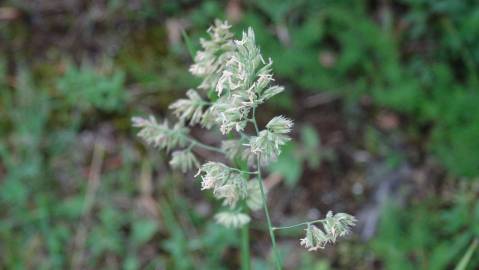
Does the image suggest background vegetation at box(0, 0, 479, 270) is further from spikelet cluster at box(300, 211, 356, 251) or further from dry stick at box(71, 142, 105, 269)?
spikelet cluster at box(300, 211, 356, 251)

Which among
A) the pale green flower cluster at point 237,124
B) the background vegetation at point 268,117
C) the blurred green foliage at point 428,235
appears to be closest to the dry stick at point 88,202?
the background vegetation at point 268,117

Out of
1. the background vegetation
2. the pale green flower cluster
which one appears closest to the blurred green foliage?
the background vegetation

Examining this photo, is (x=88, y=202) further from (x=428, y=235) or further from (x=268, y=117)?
(x=428, y=235)

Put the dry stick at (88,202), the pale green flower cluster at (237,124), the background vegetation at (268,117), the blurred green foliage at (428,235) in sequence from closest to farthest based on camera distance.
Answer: the pale green flower cluster at (237,124) < the blurred green foliage at (428,235) < the background vegetation at (268,117) < the dry stick at (88,202)

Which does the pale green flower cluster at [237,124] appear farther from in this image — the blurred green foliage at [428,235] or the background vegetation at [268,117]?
the background vegetation at [268,117]

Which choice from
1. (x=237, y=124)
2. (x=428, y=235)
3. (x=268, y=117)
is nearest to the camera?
(x=237, y=124)

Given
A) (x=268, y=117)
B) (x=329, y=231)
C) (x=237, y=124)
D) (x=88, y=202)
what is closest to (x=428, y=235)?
(x=268, y=117)

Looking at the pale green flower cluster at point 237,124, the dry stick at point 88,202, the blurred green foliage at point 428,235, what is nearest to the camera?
the pale green flower cluster at point 237,124

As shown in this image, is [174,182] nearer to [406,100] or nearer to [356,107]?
[356,107]
